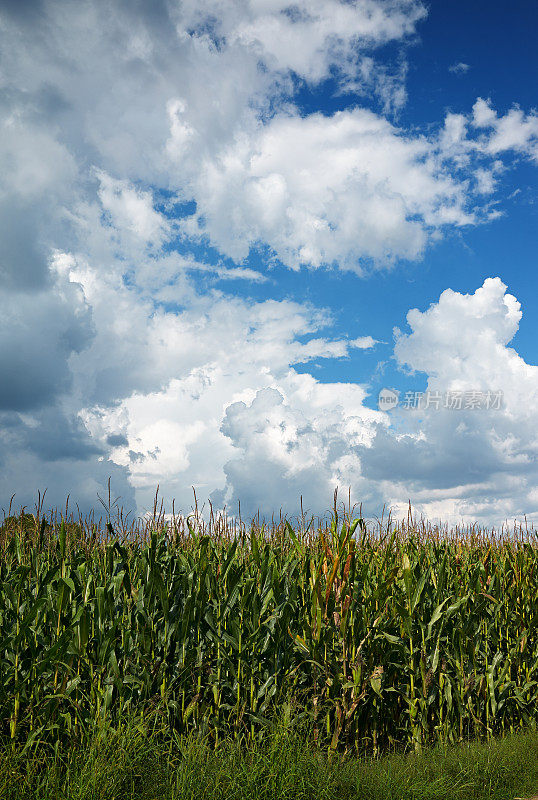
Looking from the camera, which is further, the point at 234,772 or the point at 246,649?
the point at 246,649

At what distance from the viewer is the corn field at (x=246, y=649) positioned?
5.46 metres

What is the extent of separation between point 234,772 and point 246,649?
1.26m

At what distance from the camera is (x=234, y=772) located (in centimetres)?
461

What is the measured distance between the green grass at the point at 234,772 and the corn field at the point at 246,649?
0.94 ft

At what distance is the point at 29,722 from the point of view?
5.34m

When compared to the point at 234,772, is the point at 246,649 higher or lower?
higher

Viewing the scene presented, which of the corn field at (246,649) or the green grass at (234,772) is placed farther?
the corn field at (246,649)

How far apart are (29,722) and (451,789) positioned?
3800 mm

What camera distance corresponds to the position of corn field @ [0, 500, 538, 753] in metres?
5.46

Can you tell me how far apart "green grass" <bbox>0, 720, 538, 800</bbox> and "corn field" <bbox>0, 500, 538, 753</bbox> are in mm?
288

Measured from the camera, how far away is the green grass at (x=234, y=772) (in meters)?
4.43

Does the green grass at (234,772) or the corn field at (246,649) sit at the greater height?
the corn field at (246,649)

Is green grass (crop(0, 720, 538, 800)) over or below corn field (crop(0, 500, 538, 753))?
below

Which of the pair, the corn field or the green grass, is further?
the corn field
